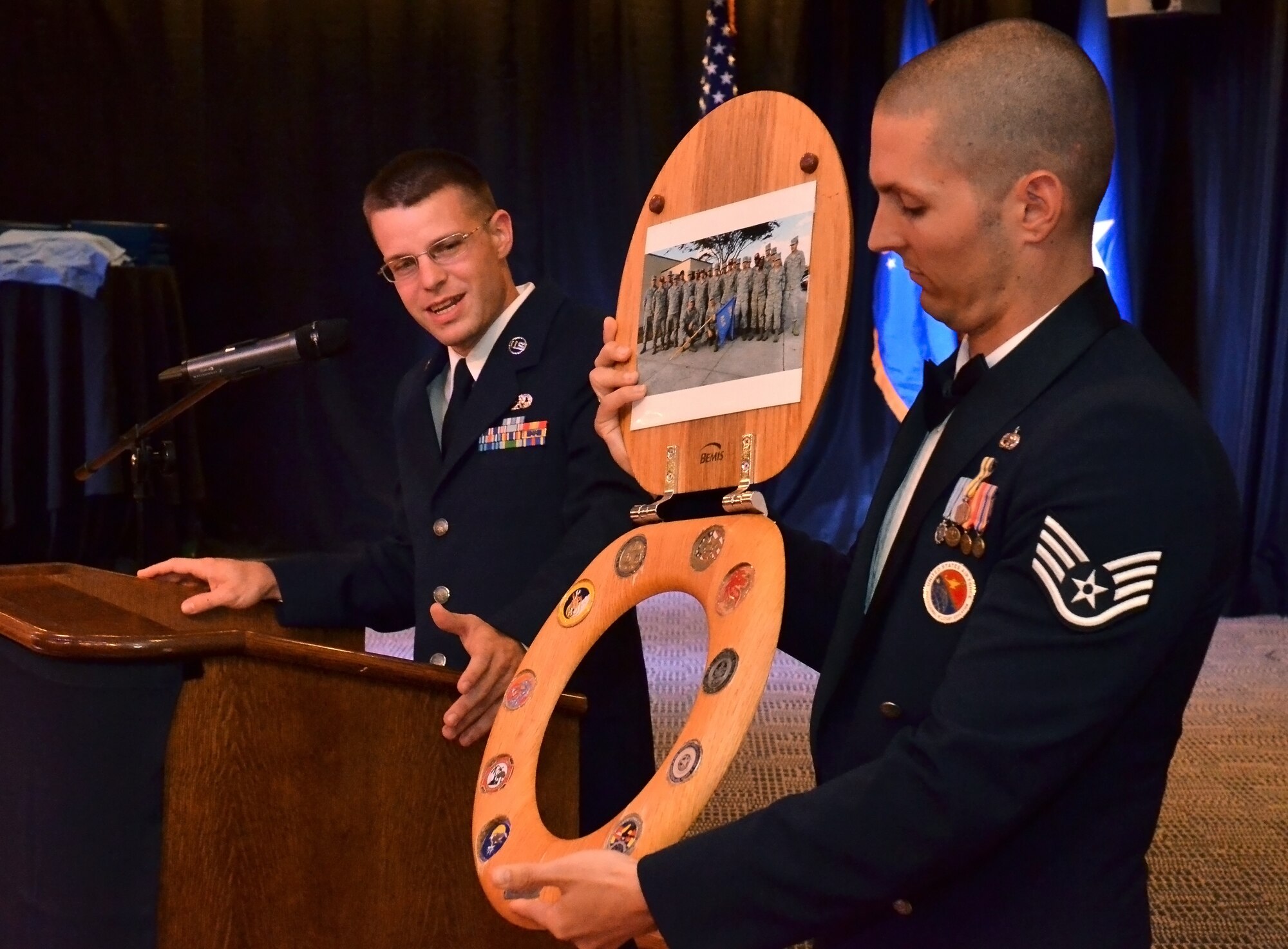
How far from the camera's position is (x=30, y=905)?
4.14 ft

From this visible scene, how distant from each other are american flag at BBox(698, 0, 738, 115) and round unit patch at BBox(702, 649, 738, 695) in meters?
4.59

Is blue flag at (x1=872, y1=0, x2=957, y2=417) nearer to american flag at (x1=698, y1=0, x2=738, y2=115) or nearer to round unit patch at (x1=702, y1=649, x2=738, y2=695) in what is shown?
american flag at (x1=698, y1=0, x2=738, y2=115)

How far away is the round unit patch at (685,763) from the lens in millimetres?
990

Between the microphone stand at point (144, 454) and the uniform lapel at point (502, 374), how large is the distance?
0.52 meters

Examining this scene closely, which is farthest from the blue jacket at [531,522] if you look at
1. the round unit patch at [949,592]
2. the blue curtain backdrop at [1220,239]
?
the blue curtain backdrop at [1220,239]

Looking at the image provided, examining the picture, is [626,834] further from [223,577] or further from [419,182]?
[419,182]

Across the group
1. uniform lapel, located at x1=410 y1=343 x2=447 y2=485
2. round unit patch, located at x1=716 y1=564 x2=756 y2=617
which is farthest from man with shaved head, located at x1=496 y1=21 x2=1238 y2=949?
uniform lapel, located at x1=410 y1=343 x2=447 y2=485

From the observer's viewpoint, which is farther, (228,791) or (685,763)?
(228,791)

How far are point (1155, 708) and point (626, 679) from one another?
804 millimetres

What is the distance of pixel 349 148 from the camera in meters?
5.70

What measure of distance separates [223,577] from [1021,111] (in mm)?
1203

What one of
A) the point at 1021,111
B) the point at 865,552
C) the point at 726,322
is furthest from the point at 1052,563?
the point at 726,322

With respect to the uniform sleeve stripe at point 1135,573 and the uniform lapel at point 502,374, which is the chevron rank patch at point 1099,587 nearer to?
the uniform sleeve stripe at point 1135,573

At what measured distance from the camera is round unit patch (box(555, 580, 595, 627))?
4.11 feet
